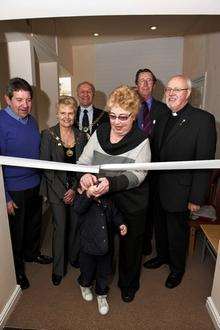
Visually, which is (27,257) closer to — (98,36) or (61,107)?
(61,107)

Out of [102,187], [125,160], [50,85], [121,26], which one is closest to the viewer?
[102,187]

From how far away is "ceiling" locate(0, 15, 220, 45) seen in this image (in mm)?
3708

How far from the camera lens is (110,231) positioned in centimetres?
189

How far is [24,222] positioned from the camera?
2.28 meters

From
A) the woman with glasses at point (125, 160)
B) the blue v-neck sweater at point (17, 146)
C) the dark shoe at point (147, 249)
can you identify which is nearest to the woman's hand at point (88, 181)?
the woman with glasses at point (125, 160)

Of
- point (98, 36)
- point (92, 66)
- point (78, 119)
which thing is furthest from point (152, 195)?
→ point (92, 66)

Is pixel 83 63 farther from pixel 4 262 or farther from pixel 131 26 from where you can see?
pixel 4 262

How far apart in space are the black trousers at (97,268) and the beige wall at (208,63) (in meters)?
2.12

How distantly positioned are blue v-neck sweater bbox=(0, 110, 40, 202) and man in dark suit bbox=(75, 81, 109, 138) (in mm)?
984

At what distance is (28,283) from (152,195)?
128 centimetres

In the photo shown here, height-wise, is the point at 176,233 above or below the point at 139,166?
below

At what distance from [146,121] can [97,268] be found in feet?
4.49

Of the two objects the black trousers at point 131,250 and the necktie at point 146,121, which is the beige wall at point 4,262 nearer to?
the black trousers at point 131,250

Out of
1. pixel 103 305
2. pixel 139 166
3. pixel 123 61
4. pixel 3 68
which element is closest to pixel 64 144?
pixel 139 166
